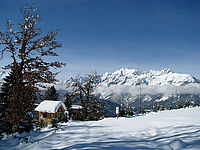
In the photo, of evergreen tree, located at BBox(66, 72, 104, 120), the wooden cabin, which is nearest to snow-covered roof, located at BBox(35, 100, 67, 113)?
the wooden cabin

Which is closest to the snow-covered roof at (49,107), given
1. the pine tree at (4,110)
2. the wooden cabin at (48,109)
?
the wooden cabin at (48,109)

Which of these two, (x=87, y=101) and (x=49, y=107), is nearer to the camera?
(x=87, y=101)

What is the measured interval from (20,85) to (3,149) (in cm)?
270

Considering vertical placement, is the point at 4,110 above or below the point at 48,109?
above

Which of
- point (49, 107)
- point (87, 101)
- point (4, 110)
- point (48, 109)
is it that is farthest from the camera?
point (49, 107)


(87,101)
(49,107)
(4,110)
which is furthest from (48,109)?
(4,110)

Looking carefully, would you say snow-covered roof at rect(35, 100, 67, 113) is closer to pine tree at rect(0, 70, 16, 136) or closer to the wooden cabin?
the wooden cabin

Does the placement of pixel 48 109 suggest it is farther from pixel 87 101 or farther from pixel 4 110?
pixel 4 110

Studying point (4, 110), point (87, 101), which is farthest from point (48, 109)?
point (4, 110)

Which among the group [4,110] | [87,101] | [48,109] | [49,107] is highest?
[87,101]

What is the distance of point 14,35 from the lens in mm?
7145

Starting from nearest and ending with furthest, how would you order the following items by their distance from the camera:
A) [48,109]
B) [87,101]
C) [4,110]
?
[4,110]
[87,101]
[48,109]

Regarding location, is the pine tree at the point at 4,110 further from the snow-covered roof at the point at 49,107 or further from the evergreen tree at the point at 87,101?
the snow-covered roof at the point at 49,107

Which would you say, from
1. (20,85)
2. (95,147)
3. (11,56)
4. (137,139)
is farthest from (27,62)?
(137,139)
